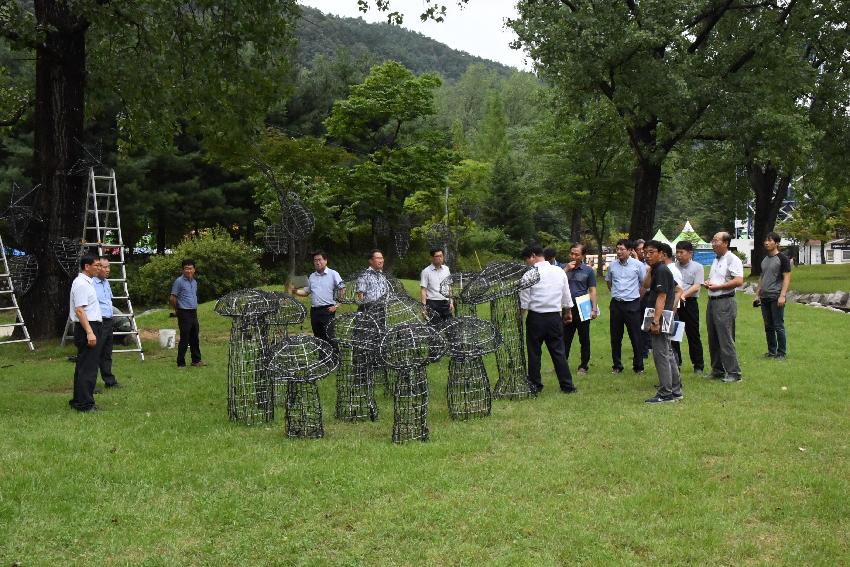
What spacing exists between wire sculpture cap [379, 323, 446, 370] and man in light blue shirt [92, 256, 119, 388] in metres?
3.90

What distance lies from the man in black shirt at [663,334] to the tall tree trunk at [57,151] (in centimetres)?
1108

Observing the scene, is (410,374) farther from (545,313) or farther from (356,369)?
(545,313)

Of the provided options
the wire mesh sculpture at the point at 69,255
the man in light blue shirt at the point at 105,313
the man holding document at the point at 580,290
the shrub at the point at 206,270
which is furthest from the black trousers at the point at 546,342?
the shrub at the point at 206,270

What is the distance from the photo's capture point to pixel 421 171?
80.8 feet

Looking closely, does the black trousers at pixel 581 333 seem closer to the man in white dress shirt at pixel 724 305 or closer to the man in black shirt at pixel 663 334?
the man in white dress shirt at pixel 724 305

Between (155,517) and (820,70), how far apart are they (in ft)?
92.2

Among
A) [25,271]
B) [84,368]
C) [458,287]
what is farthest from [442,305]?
[25,271]

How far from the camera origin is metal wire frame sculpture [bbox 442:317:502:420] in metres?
7.73

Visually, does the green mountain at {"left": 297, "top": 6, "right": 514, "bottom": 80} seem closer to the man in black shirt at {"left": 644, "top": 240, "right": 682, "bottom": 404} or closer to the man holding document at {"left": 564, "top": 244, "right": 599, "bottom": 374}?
the man holding document at {"left": 564, "top": 244, "right": 599, "bottom": 374}

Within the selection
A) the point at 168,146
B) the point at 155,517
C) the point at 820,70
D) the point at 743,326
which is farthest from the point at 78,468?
the point at 820,70

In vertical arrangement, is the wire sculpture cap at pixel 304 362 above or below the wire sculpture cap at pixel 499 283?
below

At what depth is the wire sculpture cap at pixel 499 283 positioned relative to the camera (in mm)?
8773

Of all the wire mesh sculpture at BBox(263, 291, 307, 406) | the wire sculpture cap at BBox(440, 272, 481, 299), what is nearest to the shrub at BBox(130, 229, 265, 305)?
the wire sculpture cap at BBox(440, 272, 481, 299)

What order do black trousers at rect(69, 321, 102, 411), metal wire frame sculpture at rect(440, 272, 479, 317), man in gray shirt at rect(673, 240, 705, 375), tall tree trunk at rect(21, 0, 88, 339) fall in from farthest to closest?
tall tree trunk at rect(21, 0, 88, 339) → man in gray shirt at rect(673, 240, 705, 375) → metal wire frame sculpture at rect(440, 272, 479, 317) → black trousers at rect(69, 321, 102, 411)
